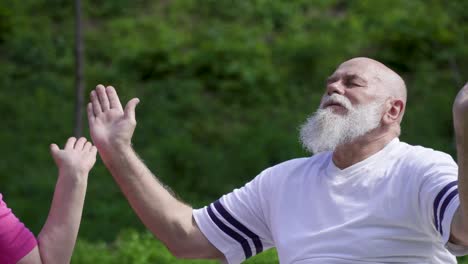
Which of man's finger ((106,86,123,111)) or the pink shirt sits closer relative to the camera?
the pink shirt

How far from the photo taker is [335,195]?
12.5ft

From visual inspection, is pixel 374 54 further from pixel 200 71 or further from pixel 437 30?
pixel 200 71

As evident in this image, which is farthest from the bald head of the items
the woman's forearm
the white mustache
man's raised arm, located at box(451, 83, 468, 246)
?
the woman's forearm

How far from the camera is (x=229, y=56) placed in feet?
38.5

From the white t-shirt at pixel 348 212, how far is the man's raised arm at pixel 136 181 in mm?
70

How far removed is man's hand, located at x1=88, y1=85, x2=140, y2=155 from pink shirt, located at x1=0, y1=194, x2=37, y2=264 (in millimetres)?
670

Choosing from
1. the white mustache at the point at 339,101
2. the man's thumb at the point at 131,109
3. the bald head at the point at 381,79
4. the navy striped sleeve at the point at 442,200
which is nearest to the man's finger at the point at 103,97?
the man's thumb at the point at 131,109

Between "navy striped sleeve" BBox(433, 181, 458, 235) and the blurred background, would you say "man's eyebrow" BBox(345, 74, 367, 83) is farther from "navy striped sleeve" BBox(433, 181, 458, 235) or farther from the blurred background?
the blurred background

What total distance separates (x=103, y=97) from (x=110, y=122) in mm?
113

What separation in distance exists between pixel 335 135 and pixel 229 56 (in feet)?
26.3

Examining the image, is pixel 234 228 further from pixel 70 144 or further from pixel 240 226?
pixel 70 144

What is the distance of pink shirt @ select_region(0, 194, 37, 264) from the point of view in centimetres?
327

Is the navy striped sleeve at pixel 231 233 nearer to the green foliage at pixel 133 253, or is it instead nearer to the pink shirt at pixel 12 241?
the pink shirt at pixel 12 241

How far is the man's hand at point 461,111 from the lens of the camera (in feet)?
10.2
